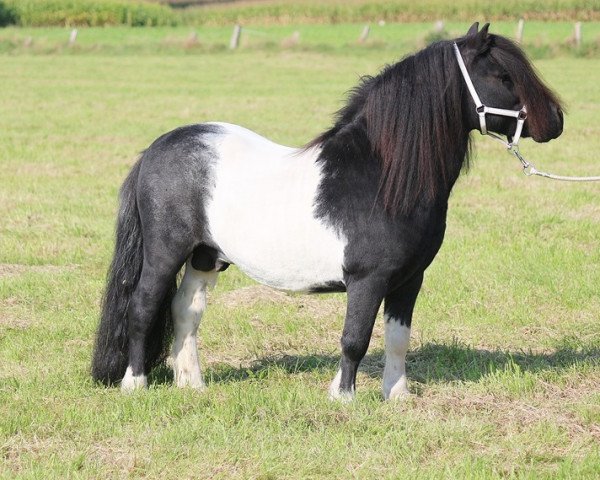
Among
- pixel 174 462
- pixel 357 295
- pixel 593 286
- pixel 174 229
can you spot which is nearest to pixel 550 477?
pixel 357 295

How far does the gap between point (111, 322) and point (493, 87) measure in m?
2.61

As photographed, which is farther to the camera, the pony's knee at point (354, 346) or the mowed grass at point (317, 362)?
the pony's knee at point (354, 346)

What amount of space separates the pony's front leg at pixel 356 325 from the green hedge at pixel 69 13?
46.0 metres

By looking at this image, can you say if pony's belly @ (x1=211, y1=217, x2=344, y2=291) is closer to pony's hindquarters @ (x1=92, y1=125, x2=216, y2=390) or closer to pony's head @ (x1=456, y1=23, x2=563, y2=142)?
pony's hindquarters @ (x1=92, y1=125, x2=216, y2=390)

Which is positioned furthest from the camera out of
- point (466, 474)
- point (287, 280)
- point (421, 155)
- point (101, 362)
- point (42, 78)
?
point (42, 78)

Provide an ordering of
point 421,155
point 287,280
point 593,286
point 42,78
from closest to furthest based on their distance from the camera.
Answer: point 421,155, point 287,280, point 593,286, point 42,78

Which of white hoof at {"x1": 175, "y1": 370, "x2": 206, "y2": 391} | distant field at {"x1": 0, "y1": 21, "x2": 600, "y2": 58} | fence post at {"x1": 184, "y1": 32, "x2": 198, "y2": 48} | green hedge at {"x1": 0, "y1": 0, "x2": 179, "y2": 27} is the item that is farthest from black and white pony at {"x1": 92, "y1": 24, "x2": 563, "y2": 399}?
green hedge at {"x1": 0, "y1": 0, "x2": 179, "y2": 27}

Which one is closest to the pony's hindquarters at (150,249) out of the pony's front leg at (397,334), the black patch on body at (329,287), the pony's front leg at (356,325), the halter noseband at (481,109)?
the black patch on body at (329,287)

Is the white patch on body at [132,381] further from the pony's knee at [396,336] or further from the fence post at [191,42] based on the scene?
the fence post at [191,42]

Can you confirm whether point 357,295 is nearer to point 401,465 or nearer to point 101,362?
point 401,465

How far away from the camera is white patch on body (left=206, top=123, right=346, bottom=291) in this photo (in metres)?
5.18

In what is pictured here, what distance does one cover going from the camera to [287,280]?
210 inches

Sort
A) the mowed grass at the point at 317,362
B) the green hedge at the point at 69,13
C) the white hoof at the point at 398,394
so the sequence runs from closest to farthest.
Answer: the mowed grass at the point at 317,362 < the white hoof at the point at 398,394 < the green hedge at the point at 69,13

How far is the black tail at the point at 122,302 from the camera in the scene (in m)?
5.77
